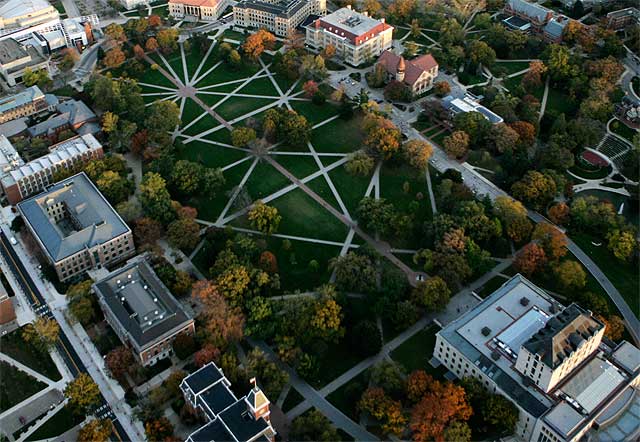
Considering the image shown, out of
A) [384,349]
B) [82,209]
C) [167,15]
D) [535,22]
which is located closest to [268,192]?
[82,209]

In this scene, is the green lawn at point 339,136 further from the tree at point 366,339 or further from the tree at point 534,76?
the tree at point 366,339

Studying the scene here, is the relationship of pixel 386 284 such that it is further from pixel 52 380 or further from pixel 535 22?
pixel 535 22

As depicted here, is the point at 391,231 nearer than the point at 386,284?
No

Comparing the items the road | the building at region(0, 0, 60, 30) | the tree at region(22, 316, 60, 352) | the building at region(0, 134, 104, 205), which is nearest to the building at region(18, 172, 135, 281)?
the building at region(0, 134, 104, 205)

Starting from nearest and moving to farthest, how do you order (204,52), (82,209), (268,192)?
(82,209)
(268,192)
(204,52)

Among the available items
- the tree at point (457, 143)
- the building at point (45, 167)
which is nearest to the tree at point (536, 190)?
the tree at point (457, 143)

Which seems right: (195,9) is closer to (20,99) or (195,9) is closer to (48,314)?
(20,99)

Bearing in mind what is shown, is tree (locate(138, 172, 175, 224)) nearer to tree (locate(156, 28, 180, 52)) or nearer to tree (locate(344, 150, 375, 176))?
tree (locate(344, 150, 375, 176))
